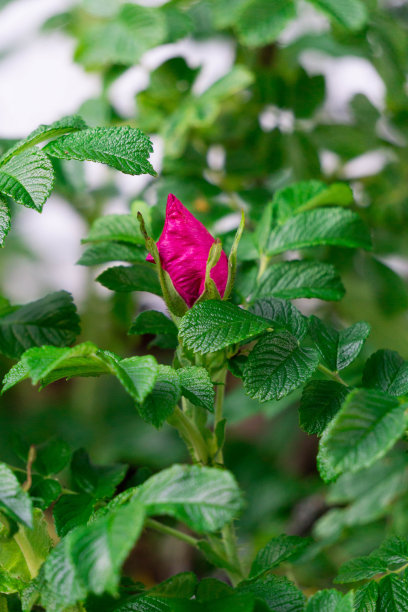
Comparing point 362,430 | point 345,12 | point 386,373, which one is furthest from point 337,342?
point 345,12

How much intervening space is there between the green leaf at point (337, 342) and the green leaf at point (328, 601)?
0.51ft

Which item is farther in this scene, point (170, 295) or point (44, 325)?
point (44, 325)

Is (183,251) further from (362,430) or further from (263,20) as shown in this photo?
(263,20)

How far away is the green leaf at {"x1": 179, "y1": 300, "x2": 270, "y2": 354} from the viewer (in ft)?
1.39

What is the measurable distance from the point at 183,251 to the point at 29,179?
118mm

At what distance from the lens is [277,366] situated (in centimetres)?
45

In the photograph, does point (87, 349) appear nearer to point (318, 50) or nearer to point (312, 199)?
point (312, 199)

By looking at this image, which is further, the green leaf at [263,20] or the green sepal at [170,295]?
the green leaf at [263,20]

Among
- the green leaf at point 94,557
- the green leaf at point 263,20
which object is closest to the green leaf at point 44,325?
the green leaf at point 94,557

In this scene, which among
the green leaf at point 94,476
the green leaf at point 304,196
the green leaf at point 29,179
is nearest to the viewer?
the green leaf at point 29,179

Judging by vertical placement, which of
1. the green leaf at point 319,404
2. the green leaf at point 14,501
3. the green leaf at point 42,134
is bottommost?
the green leaf at point 319,404

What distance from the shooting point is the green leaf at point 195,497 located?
13.4 inches

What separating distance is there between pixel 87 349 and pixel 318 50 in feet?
2.88

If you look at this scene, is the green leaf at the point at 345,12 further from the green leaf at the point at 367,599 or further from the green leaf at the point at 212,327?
the green leaf at the point at 367,599
